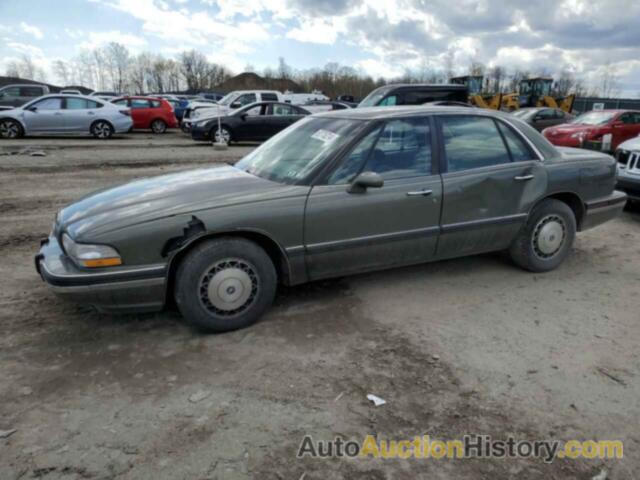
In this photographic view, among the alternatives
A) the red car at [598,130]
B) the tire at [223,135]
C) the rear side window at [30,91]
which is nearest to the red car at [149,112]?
the rear side window at [30,91]

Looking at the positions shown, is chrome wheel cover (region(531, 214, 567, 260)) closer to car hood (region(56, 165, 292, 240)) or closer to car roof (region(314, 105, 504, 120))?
car roof (region(314, 105, 504, 120))

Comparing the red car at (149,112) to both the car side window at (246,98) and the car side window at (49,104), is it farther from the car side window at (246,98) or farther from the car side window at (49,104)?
the car side window at (49,104)

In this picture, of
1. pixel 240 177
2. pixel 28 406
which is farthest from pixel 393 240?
pixel 28 406

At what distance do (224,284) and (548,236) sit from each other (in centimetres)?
311

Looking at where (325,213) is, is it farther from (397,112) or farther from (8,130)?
(8,130)

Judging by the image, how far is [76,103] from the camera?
15.4 metres

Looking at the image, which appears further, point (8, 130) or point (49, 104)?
point (49, 104)

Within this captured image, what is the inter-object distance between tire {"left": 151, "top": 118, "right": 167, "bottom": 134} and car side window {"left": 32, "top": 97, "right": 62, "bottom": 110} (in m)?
4.48

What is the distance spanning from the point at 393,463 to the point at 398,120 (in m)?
2.63

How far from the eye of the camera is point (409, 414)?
8.29 feet

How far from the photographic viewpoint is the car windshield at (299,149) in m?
3.62

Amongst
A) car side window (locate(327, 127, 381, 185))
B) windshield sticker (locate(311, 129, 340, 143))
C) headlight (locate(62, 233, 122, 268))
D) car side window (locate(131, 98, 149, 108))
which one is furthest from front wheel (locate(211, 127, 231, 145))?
Result: headlight (locate(62, 233, 122, 268))

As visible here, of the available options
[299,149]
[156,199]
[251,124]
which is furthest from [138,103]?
[156,199]

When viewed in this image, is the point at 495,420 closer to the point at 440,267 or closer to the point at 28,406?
the point at 440,267
